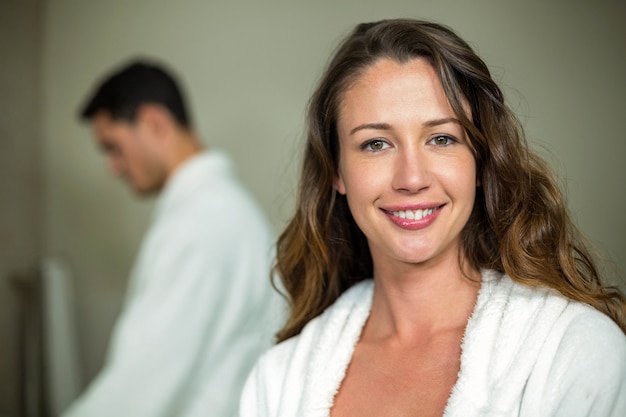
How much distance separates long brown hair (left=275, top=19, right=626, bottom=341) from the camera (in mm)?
1153

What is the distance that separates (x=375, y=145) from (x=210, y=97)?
184 cm

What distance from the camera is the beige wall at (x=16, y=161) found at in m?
2.78

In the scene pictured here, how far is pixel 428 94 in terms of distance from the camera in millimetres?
1150

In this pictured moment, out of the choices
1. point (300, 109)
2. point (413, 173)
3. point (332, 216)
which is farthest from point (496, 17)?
point (413, 173)

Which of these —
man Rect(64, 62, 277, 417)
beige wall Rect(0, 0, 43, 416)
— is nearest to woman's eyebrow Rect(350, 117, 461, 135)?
man Rect(64, 62, 277, 417)

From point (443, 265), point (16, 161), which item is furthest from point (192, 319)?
point (16, 161)

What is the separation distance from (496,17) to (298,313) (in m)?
1.27

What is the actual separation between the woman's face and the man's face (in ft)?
4.06

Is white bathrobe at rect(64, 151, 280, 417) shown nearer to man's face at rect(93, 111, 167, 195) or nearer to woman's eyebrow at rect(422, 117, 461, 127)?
man's face at rect(93, 111, 167, 195)

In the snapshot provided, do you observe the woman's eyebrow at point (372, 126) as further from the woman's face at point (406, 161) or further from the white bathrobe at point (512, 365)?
the white bathrobe at point (512, 365)

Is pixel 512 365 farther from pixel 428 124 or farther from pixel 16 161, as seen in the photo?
pixel 16 161

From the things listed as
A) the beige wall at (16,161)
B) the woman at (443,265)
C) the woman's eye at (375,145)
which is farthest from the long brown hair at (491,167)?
the beige wall at (16,161)

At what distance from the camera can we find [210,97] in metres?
2.94

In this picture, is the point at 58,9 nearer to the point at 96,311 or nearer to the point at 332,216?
the point at 96,311
